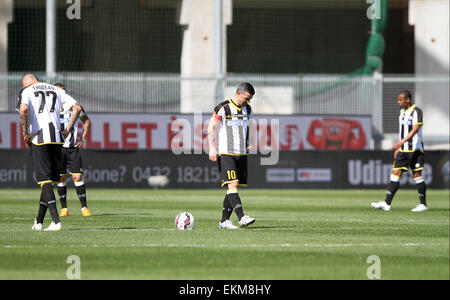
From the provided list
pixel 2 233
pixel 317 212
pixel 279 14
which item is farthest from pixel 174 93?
pixel 2 233

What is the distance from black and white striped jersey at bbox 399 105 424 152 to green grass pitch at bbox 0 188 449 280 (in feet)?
4.48

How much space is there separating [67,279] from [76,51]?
3015 cm

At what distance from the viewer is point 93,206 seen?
19.1m

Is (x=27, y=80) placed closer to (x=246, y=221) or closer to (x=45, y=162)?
(x=45, y=162)

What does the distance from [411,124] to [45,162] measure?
8526 mm

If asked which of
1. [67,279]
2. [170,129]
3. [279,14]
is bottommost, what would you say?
[67,279]

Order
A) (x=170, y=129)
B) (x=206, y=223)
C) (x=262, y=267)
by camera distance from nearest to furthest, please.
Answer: (x=262, y=267) → (x=206, y=223) → (x=170, y=129)

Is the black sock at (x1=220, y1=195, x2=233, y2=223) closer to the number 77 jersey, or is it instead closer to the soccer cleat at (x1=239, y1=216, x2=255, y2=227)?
the soccer cleat at (x1=239, y1=216, x2=255, y2=227)

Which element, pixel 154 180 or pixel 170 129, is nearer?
pixel 154 180

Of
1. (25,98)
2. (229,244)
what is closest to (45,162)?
(25,98)

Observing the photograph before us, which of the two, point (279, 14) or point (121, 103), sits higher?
point (279, 14)

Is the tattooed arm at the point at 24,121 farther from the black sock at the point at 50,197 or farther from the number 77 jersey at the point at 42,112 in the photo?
the black sock at the point at 50,197

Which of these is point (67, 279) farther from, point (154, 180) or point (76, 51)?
point (76, 51)

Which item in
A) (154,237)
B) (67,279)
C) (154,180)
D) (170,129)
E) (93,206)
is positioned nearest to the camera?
(67,279)
